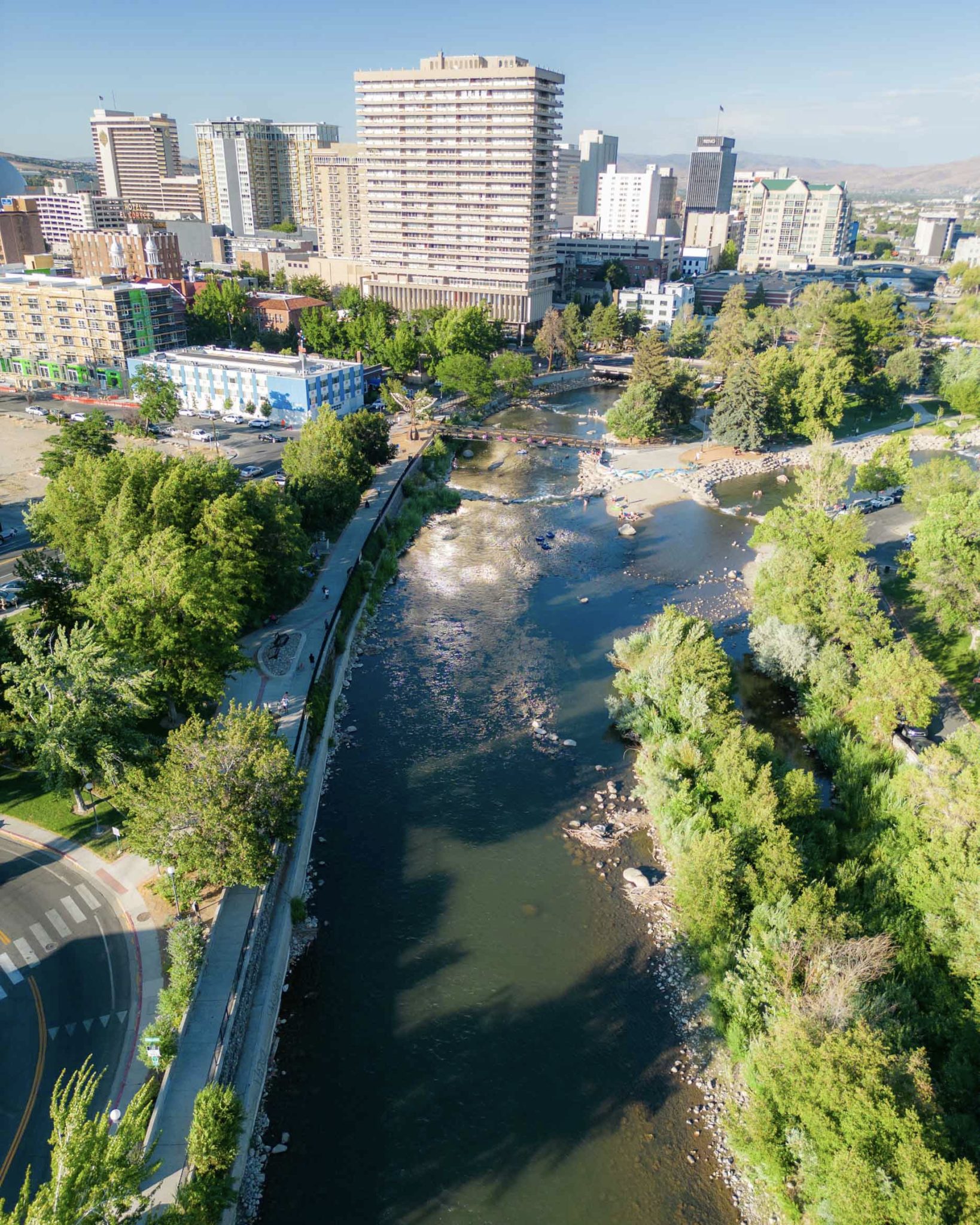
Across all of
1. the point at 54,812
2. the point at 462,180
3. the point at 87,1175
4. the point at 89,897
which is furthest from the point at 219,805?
the point at 462,180

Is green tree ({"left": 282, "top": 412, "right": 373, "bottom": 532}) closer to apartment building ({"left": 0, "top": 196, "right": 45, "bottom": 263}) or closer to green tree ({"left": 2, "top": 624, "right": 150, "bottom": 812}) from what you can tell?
green tree ({"left": 2, "top": 624, "right": 150, "bottom": 812})

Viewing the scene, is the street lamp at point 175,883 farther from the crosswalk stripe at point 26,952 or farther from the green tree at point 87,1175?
the green tree at point 87,1175

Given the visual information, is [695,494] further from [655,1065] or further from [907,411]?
[655,1065]

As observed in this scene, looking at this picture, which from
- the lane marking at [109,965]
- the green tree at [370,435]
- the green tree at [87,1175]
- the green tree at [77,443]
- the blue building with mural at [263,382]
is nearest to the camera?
the green tree at [87,1175]

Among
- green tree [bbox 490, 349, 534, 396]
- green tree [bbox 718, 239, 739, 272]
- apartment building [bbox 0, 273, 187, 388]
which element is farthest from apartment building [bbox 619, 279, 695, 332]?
apartment building [bbox 0, 273, 187, 388]

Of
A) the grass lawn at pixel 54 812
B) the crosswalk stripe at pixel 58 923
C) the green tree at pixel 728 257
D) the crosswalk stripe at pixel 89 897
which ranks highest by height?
the green tree at pixel 728 257

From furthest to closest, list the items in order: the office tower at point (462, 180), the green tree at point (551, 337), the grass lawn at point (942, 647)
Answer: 1. the office tower at point (462, 180)
2. the green tree at point (551, 337)
3. the grass lawn at point (942, 647)

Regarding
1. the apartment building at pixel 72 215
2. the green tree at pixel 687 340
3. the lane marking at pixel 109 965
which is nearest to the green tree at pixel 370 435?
the lane marking at pixel 109 965

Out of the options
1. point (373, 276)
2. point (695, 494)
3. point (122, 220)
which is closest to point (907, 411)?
point (695, 494)
